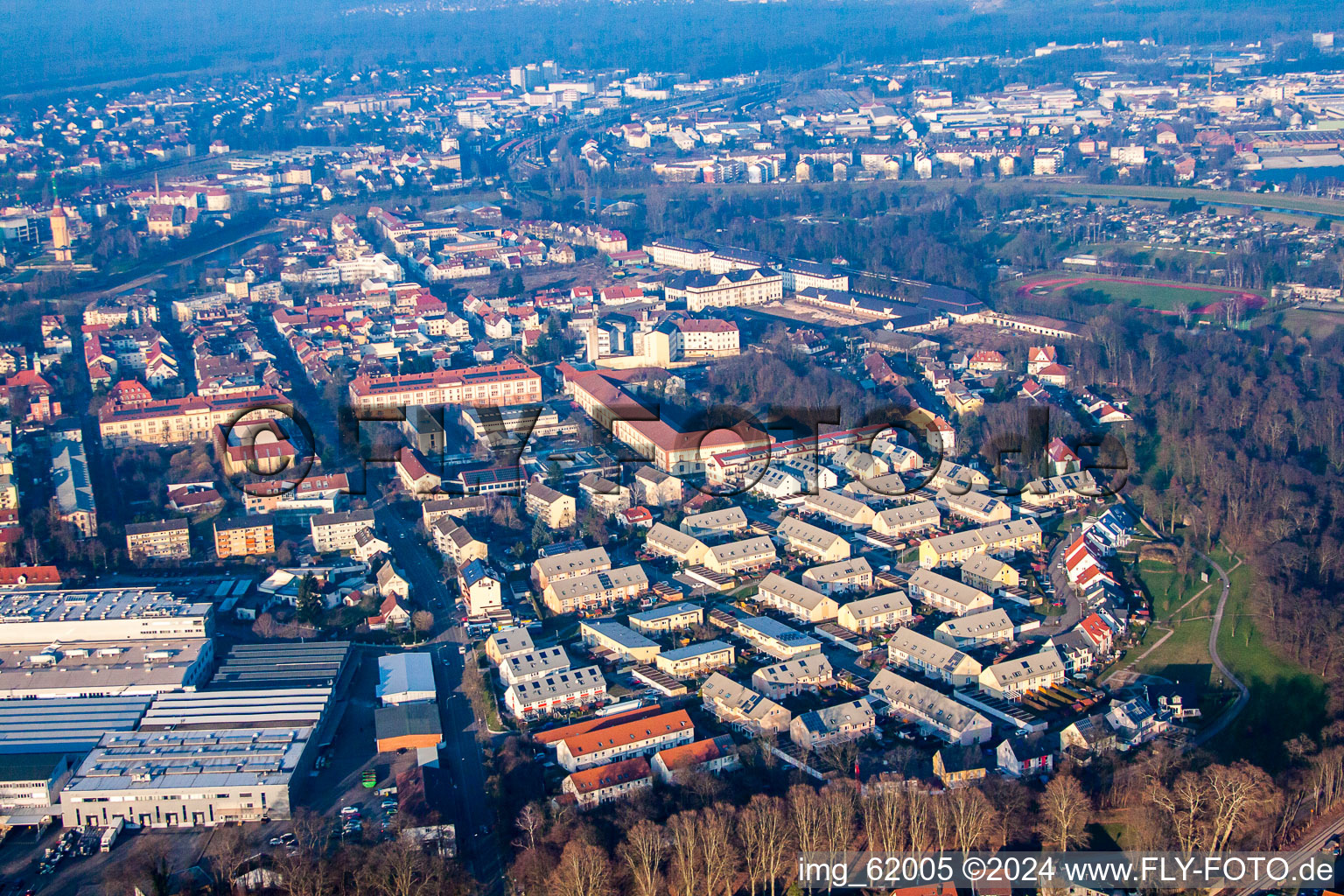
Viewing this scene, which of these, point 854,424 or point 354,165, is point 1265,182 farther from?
point 354,165

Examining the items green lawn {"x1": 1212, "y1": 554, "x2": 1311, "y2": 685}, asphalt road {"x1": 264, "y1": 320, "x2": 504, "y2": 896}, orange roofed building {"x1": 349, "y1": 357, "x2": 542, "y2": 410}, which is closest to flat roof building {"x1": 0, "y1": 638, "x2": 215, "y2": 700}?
asphalt road {"x1": 264, "y1": 320, "x2": 504, "y2": 896}

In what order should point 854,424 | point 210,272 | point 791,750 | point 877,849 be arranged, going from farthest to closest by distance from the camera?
1. point 210,272
2. point 854,424
3. point 791,750
4. point 877,849

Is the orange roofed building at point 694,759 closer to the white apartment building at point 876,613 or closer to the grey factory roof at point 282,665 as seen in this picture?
the white apartment building at point 876,613

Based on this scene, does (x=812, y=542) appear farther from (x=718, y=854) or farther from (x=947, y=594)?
(x=718, y=854)

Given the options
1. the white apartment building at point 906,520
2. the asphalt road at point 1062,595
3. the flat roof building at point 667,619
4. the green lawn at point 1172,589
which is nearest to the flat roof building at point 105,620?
the flat roof building at point 667,619

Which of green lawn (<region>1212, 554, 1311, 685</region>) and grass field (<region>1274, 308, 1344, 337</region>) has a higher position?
grass field (<region>1274, 308, 1344, 337</region>)

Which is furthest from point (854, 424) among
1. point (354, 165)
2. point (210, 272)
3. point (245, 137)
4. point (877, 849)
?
point (245, 137)

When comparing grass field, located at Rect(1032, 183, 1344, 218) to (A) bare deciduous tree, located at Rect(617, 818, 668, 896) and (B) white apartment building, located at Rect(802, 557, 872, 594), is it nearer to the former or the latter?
(B) white apartment building, located at Rect(802, 557, 872, 594)
